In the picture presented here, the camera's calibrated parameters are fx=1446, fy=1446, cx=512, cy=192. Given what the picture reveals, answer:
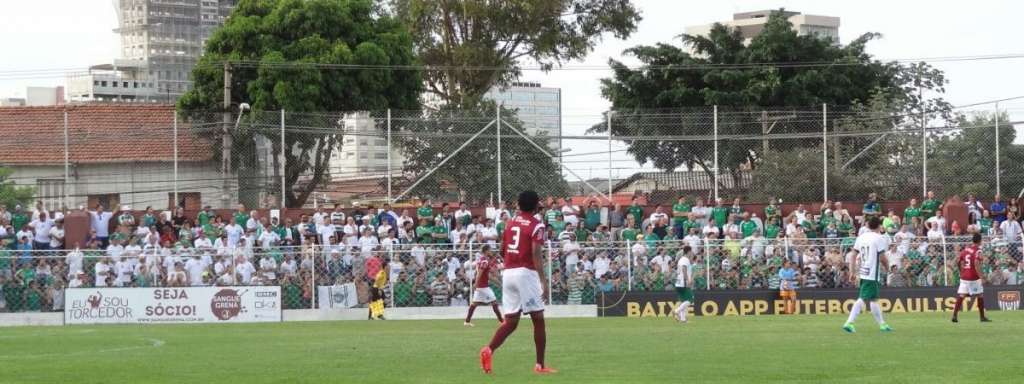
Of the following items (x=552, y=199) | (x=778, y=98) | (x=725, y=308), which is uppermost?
(x=778, y=98)

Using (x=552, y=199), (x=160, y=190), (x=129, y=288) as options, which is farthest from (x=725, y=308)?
(x=160, y=190)

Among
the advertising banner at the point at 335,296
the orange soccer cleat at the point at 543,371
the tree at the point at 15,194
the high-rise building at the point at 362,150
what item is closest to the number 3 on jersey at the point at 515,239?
the orange soccer cleat at the point at 543,371

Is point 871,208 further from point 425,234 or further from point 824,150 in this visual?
point 425,234

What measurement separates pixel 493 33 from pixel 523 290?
43.0 meters

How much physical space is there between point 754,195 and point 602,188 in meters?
4.62

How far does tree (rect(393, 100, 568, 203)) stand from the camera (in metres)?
40.2

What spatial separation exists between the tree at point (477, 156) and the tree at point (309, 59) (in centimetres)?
903

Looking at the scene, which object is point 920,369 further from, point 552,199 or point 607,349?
point 552,199

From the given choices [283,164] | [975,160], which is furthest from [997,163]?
[283,164]

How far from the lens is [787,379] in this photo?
13.9m

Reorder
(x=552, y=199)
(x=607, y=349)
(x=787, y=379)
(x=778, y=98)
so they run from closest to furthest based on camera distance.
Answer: (x=787, y=379), (x=607, y=349), (x=552, y=199), (x=778, y=98)

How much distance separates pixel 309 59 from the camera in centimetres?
5038

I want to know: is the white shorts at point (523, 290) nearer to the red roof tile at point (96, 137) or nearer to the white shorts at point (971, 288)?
the white shorts at point (971, 288)

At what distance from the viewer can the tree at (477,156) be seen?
4019 cm
